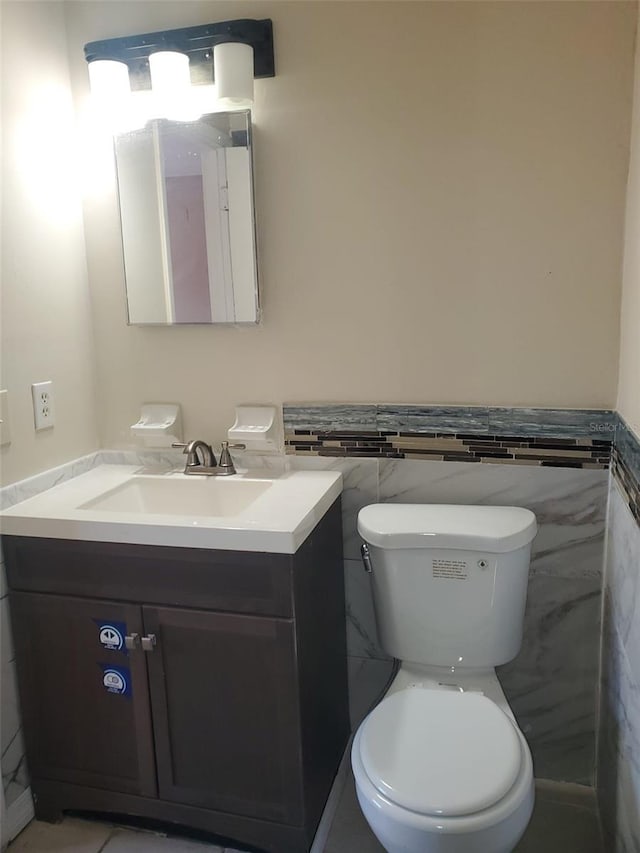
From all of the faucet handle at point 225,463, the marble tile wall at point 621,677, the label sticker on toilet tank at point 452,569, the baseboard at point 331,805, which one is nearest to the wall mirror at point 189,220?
the faucet handle at point 225,463

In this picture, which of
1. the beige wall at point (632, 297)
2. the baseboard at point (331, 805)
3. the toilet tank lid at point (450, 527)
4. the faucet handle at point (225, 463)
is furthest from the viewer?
the faucet handle at point (225, 463)

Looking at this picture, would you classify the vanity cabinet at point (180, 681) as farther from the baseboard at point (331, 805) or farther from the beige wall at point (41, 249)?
the beige wall at point (41, 249)

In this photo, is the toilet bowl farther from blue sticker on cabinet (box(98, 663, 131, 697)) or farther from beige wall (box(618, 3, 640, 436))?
beige wall (box(618, 3, 640, 436))

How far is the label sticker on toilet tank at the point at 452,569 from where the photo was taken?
1581mm

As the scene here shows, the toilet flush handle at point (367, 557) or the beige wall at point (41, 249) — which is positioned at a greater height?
the beige wall at point (41, 249)

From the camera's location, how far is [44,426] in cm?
182

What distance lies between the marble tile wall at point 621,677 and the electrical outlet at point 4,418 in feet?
4.74

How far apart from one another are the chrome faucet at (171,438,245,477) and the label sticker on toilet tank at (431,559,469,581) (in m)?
0.63

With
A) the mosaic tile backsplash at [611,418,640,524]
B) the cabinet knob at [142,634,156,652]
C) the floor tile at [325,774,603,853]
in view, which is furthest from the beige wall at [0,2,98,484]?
the mosaic tile backsplash at [611,418,640,524]

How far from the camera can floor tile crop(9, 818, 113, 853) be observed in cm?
170

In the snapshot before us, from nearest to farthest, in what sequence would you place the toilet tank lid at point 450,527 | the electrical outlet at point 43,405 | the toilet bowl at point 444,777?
the toilet bowl at point 444,777 < the toilet tank lid at point 450,527 < the electrical outlet at point 43,405

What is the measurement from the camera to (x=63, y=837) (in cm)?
174

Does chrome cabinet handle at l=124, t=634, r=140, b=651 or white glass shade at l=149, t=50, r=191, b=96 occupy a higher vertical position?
white glass shade at l=149, t=50, r=191, b=96

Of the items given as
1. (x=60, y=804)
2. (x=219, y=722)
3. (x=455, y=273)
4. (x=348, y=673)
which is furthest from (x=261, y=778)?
(x=455, y=273)
